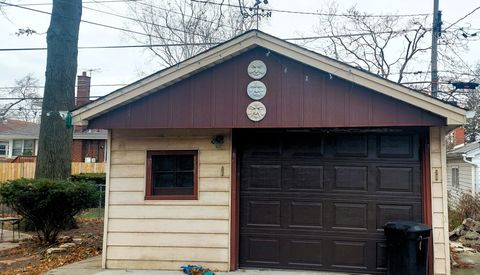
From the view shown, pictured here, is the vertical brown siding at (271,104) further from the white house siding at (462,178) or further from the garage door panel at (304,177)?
the white house siding at (462,178)

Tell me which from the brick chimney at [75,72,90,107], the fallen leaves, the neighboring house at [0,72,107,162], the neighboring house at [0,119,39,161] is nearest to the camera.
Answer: the fallen leaves

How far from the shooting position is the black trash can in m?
5.75

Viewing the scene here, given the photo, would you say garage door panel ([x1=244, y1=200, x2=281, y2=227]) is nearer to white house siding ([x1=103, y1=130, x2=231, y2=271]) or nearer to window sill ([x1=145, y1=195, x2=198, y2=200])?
white house siding ([x1=103, y1=130, x2=231, y2=271])

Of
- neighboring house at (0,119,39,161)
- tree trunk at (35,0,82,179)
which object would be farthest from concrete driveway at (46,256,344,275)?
neighboring house at (0,119,39,161)

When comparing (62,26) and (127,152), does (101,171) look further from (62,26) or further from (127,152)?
(127,152)

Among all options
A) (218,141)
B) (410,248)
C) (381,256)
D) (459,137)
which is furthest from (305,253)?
(459,137)

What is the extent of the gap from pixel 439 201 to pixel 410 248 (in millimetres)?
943

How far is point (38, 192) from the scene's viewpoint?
8516 millimetres

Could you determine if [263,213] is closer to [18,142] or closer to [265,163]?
[265,163]

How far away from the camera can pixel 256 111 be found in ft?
20.9

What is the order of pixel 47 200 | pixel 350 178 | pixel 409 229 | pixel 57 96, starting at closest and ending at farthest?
pixel 409 229, pixel 350 178, pixel 47 200, pixel 57 96

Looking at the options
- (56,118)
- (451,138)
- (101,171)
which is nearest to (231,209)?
(56,118)

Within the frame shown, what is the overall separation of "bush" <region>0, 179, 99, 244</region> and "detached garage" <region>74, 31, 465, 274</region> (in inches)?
89.3

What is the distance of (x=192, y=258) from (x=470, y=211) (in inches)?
380
